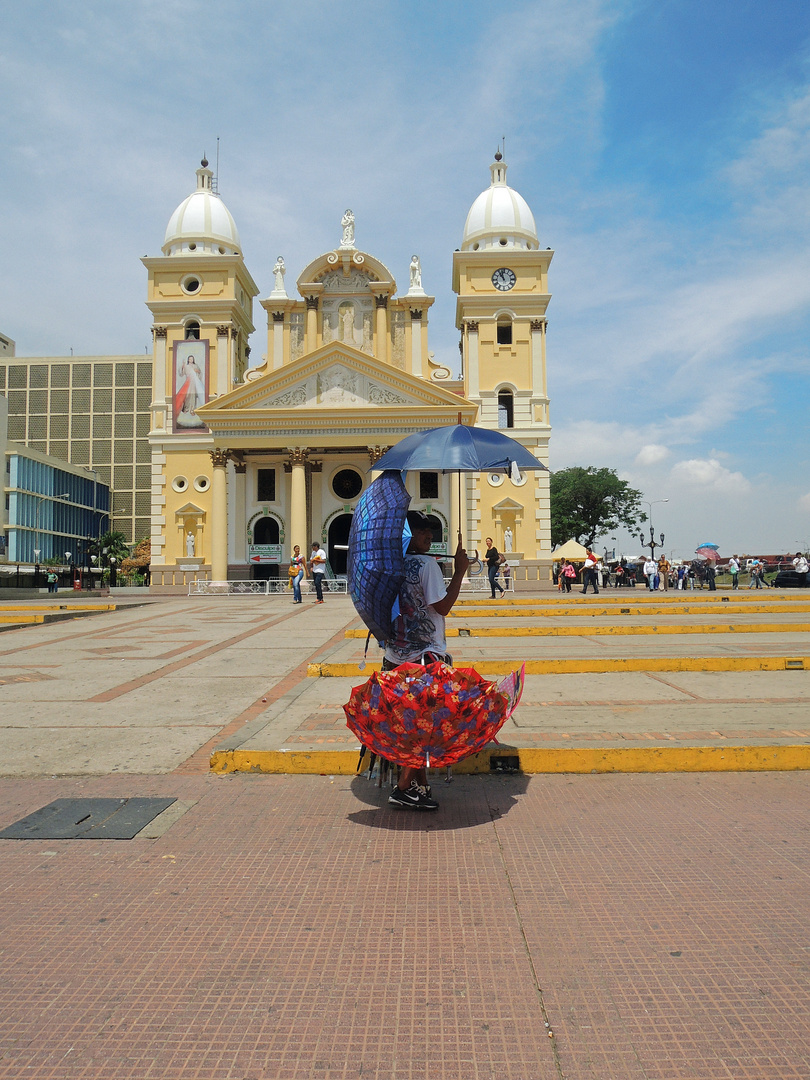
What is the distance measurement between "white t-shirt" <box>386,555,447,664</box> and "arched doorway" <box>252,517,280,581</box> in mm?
31037

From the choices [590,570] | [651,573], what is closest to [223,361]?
[590,570]

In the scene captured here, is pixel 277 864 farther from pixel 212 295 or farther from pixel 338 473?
pixel 212 295

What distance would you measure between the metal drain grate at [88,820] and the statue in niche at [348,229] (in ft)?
118

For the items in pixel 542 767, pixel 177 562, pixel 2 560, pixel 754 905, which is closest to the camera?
pixel 754 905

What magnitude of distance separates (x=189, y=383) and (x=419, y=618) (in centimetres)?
3429

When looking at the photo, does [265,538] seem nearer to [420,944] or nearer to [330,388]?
[330,388]

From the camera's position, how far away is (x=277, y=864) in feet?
12.0

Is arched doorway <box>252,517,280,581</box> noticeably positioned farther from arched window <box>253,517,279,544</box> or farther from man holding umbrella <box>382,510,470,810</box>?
man holding umbrella <box>382,510,470,810</box>

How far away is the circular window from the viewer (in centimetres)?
3588

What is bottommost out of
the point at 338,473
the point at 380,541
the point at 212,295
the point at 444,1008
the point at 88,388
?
the point at 444,1008

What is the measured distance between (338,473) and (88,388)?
7060 cm

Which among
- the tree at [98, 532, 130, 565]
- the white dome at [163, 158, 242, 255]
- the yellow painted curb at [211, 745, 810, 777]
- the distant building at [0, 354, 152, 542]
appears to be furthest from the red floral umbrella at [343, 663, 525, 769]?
the distant building at [0, 354, 152, 542]

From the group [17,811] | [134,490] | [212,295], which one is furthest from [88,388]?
[17,811]

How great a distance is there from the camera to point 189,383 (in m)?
36.1
